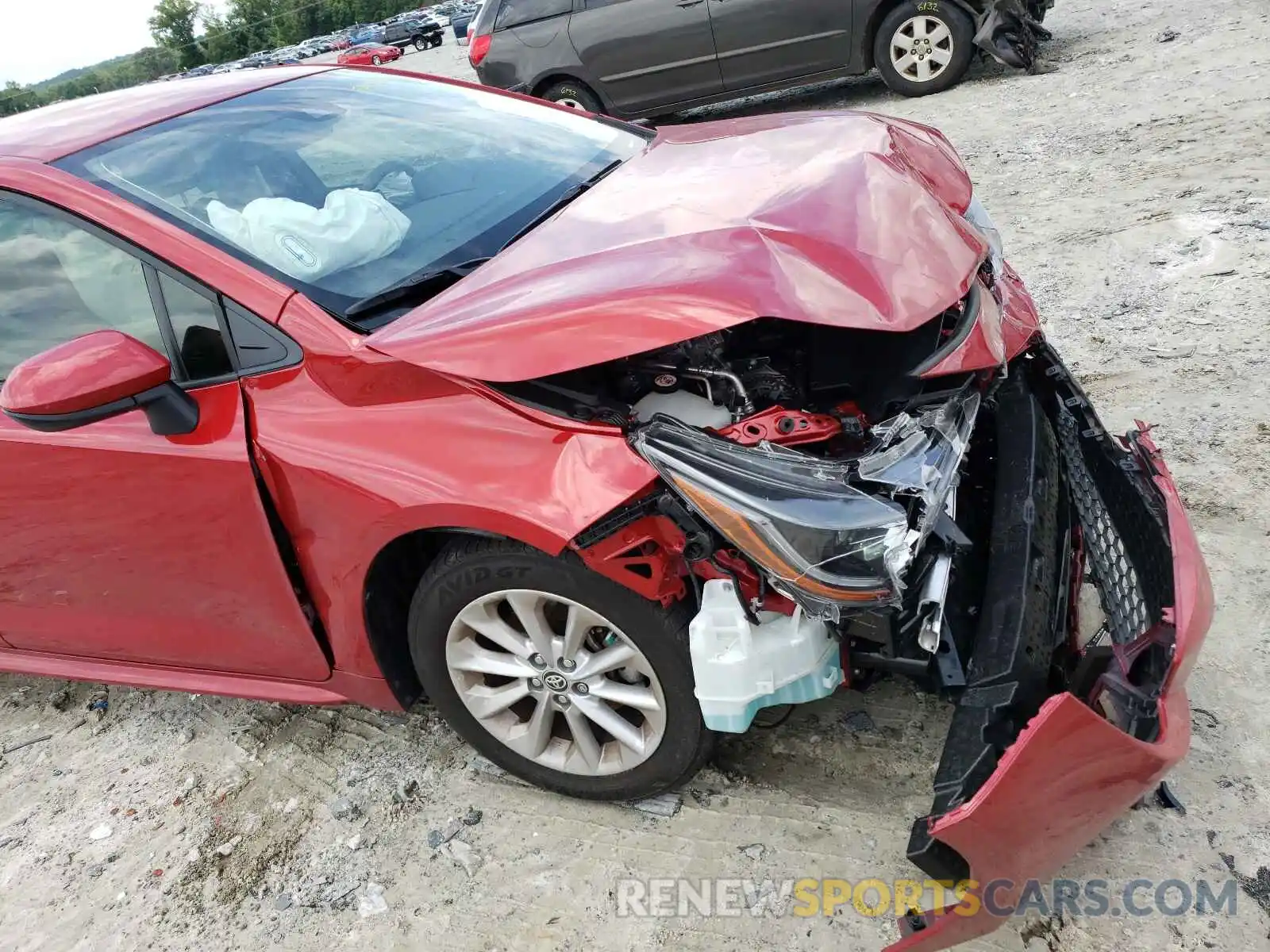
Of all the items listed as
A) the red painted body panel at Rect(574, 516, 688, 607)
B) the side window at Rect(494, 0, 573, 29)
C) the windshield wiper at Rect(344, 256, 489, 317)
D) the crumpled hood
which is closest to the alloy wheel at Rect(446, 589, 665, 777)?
the red painted body panel at Rect(574, 516, 688, 607)

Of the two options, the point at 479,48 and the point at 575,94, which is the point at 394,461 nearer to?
the point at 575,94

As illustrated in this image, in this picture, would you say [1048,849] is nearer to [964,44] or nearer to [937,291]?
[937,291]

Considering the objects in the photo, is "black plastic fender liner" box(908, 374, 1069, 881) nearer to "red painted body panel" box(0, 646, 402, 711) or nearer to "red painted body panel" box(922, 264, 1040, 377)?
"red painted body panel" box(922, 264, 1040, 377)

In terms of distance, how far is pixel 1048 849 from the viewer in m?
1.56

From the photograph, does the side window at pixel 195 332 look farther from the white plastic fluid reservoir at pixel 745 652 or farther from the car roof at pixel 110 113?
the white plastic fluid reservoir at pixel 745 652

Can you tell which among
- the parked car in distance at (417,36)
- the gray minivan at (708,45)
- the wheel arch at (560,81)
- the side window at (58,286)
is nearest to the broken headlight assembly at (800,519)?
the side window at (58,286)

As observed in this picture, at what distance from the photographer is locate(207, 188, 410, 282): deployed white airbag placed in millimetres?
2107

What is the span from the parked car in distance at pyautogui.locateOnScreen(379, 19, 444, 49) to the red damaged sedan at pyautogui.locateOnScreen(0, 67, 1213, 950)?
39.1 metres

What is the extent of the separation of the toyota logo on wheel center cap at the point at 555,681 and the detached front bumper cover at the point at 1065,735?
843 mm

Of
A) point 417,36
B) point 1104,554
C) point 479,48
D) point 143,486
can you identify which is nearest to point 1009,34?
point 479,48

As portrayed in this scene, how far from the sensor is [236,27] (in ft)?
251

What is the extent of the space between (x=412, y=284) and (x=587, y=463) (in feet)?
2.24

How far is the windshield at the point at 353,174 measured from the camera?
7.00 feet

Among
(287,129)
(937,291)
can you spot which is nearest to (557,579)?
(937,291)
